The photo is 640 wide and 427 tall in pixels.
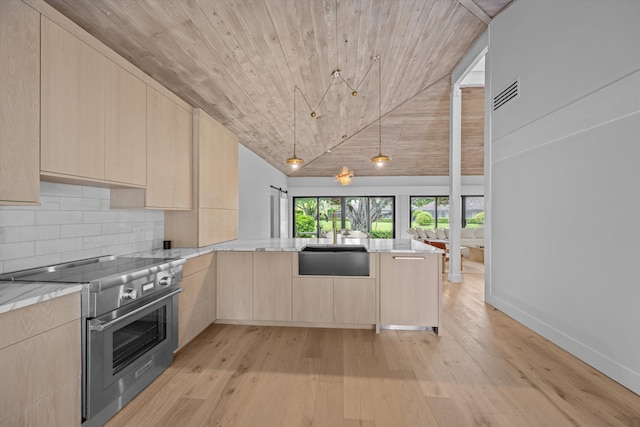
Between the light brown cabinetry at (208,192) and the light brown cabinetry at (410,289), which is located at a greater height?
the light brown cabinetry at (208,192)

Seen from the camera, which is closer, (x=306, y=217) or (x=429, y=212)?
(x=429, y=212)

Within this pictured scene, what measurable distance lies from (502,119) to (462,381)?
2.86 meters

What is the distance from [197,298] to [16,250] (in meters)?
1.27

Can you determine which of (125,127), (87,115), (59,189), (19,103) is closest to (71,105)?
(87,115)

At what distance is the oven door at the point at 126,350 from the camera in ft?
4.94

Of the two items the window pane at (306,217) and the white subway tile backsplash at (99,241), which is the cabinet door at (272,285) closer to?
the white subway tile backsplash at (99,241)

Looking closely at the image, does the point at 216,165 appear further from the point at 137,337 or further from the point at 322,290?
the point at 137,337

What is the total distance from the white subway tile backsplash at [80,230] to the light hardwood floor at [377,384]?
1.15 meters

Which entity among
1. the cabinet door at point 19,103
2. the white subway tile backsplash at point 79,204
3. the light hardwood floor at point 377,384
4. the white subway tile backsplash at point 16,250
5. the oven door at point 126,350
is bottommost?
the light hardwood floor at point 377,384

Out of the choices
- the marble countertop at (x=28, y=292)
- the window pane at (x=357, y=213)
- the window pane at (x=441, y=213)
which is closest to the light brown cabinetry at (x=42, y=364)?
the marble countertop at (x=28, y=292)

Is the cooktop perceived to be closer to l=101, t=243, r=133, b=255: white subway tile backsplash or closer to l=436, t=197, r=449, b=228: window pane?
l=101, t=243, r=133, b=255: white subway tile backsplash

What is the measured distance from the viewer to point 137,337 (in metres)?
1.86

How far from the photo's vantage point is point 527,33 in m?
2.96

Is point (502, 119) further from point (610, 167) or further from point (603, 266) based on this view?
point (603, 266)
